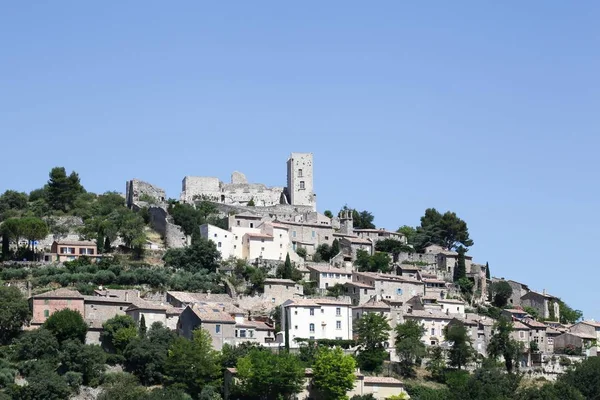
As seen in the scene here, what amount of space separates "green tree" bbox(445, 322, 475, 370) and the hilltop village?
10 centimetres

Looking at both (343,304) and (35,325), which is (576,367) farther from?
(35,325)

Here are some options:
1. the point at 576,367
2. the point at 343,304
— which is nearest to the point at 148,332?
the point at 343,304

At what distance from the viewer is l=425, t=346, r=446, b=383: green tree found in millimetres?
76688

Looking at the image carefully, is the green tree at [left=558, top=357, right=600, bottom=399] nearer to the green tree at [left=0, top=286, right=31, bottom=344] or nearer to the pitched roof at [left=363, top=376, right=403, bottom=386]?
the pitched roof at [left=363, top=376, right=403, bottom=386]

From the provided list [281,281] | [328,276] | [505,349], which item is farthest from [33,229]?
[505,349]

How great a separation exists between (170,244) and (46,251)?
29.4 ft

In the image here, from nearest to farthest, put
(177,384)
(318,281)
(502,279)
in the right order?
(177,384) → (318,281) → (502,279)

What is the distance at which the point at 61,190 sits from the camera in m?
102

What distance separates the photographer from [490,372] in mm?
75062

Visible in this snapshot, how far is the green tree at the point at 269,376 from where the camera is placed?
219 feet

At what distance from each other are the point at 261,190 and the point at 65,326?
136 ft

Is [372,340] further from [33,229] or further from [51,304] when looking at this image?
→ [33,229]

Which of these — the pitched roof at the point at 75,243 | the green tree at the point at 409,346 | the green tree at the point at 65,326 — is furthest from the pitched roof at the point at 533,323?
the green tree at the point at 65,326

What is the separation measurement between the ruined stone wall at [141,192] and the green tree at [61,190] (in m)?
4.09
